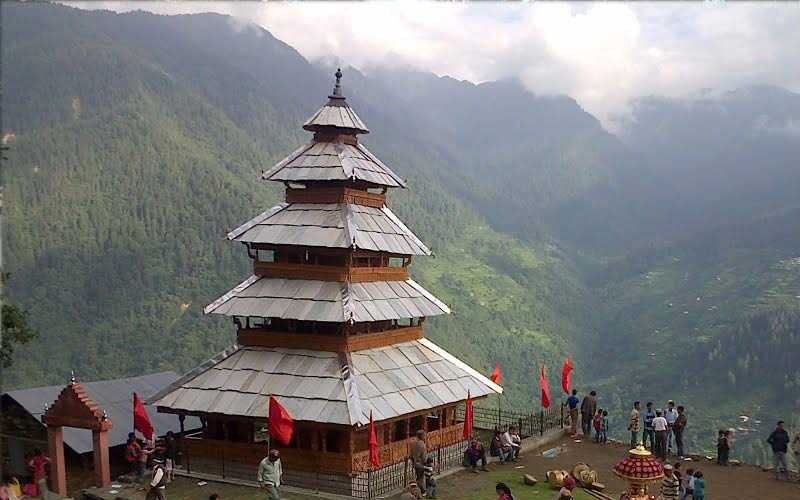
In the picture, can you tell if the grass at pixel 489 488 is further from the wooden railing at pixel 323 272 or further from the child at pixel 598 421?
the wooden railing at pixel 323 272

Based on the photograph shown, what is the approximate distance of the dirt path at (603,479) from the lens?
22875 millimetres

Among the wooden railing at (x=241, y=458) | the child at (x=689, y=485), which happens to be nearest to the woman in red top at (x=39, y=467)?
the wooden railing at (x=241, y=458)

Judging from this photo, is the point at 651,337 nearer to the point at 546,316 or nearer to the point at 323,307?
the point at 546,316

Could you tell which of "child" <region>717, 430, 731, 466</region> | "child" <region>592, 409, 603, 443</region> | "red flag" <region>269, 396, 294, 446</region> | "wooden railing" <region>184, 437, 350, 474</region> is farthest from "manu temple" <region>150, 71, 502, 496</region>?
"child" <region>717, 430, 731, 466</region>

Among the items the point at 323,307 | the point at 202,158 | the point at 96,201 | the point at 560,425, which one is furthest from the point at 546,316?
the point at 323,307

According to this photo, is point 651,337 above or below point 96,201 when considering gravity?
below

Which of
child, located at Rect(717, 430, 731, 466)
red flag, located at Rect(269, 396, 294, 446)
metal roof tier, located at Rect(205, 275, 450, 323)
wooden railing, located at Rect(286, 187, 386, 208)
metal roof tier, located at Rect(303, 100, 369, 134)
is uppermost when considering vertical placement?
metal roof tier, located at Rect(303, 100, 369, 134)

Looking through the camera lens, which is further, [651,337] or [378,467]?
[651,337]

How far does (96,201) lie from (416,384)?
9400cm

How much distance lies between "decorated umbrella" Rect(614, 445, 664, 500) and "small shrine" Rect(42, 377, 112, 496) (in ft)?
49.7

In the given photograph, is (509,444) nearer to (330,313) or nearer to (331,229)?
(330,313)

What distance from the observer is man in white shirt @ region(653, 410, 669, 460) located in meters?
26.0

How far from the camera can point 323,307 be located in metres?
25.0

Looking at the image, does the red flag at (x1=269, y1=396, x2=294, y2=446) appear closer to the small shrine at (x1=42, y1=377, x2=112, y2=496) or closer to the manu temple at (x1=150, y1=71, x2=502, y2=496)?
the manu temple at (x1=150, y1=71, x2=502, y2=496)
